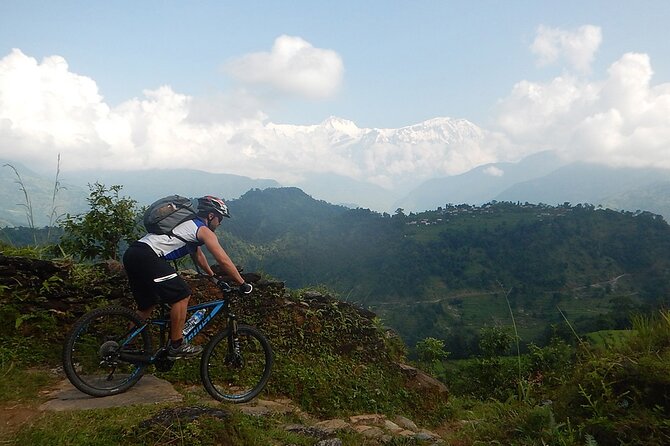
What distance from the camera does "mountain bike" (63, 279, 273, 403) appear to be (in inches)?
220

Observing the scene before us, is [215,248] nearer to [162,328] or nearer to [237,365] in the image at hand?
[162,328]

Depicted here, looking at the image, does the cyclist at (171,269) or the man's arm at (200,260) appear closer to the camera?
the cyclist at (171,269)

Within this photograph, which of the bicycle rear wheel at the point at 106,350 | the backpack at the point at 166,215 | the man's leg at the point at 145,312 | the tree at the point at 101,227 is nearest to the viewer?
the bicycle rear wheel at the point at 106,350

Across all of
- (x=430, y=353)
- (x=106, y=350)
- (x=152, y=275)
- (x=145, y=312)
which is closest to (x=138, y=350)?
(x=106, y=350)

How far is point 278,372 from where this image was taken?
302 inches

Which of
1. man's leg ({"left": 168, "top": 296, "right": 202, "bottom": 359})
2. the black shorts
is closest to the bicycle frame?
man's leg ({"left": 168, "top": 296, "right": 202, "bottom": 359})

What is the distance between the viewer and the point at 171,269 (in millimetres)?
5574

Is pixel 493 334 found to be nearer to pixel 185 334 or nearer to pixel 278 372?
pixel 278 372

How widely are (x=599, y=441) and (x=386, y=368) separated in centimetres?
609

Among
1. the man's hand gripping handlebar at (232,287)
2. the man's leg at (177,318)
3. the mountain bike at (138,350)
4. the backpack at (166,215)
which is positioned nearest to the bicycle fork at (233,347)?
the mountain bike at (138,350)

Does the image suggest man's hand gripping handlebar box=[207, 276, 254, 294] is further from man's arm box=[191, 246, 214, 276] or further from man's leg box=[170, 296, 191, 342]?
man's leg box=[170, 296, 191, 342]

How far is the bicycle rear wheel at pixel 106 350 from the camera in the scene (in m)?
5.42

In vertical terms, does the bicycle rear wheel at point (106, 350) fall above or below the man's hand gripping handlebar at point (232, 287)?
below

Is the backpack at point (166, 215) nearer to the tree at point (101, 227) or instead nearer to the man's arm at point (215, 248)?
the man's arm at point (215, 248)
